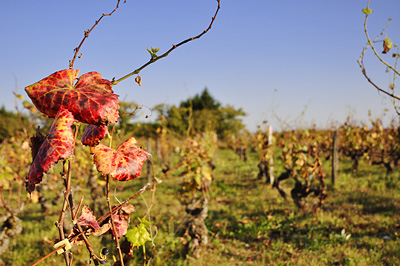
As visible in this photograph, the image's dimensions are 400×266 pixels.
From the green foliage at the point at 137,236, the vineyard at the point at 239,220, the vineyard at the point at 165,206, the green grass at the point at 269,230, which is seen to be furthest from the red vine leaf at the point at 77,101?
the green grass at the point at 269,230

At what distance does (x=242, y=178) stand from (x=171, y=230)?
445 centimetres

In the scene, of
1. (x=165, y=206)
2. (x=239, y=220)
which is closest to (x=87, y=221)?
(x=239, y=220)

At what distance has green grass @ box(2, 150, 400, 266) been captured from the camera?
3.70 metres

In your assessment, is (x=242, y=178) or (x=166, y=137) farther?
(x=166, y=137)

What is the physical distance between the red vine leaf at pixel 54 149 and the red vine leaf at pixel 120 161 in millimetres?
157

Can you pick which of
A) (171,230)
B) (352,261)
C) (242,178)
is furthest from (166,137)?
(352,261)

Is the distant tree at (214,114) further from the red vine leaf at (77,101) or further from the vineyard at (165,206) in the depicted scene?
the red vine leaf at (77,101)

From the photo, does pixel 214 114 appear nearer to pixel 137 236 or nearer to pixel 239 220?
pixel 239 220

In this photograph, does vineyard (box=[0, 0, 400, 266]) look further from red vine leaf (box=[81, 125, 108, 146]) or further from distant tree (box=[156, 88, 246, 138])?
distant tree (box=[156, 88, 246, 138])

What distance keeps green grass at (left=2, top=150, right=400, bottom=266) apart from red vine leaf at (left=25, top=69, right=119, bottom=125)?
2328mm

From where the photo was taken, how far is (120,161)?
2.70 feet

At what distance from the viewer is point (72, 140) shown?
654 millimetres

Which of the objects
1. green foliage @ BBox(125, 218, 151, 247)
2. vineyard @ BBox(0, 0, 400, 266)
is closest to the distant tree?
vineyard @ BBox(0, 0, 400, 266)

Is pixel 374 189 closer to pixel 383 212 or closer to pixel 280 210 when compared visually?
pixel 383 212
